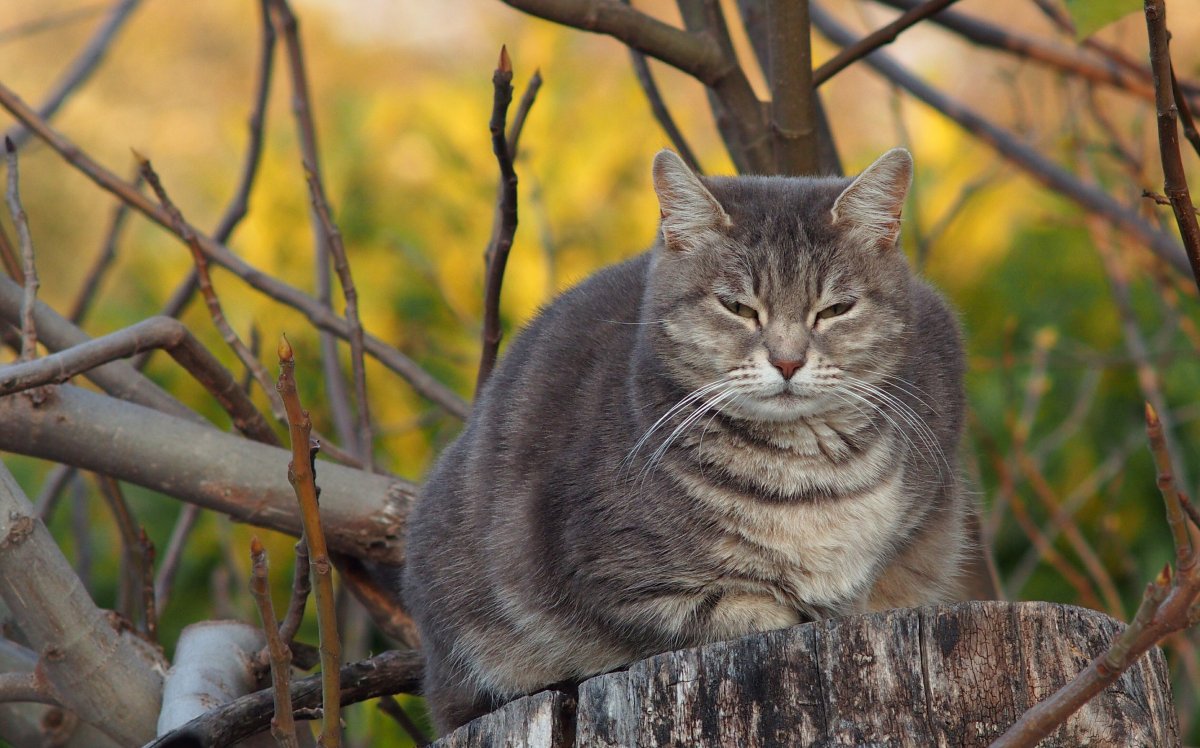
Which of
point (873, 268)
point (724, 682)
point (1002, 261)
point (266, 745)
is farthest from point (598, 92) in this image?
point (724, 682)

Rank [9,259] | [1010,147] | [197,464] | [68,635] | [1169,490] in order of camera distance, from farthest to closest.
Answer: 1. [1010,147]
2. [9,259]
3. [197,464]
4. [68,635]
5. [1169,490]

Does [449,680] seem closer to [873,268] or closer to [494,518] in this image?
[494,518]

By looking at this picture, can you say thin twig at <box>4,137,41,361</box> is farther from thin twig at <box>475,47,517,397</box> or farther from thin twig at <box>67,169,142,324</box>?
thin twig at <box>475,47,517,397</box>

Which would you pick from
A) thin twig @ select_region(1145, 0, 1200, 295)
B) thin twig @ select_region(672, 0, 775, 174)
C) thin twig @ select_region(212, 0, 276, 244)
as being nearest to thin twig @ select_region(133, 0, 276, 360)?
thin twig @ select_region(212, 0, 276, 244)

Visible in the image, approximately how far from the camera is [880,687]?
1.50 meters

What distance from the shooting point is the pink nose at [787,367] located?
7.09 feet

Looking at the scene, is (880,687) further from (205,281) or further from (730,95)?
(205,281)

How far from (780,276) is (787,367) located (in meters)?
0.21

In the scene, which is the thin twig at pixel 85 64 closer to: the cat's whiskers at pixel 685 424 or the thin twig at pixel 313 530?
the cat's whiskers at pixel 685 424

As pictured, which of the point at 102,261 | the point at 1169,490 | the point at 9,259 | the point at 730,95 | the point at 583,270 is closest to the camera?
the point at 1169,490

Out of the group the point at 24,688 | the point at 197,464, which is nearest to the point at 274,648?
the point at 24,688

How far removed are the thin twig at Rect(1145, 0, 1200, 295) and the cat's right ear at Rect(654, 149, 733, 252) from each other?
0.89 meters

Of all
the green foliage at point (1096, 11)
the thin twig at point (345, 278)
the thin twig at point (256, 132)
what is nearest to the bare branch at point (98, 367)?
the thin twig at point (256, 132)

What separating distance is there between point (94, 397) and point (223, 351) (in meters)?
2.11
